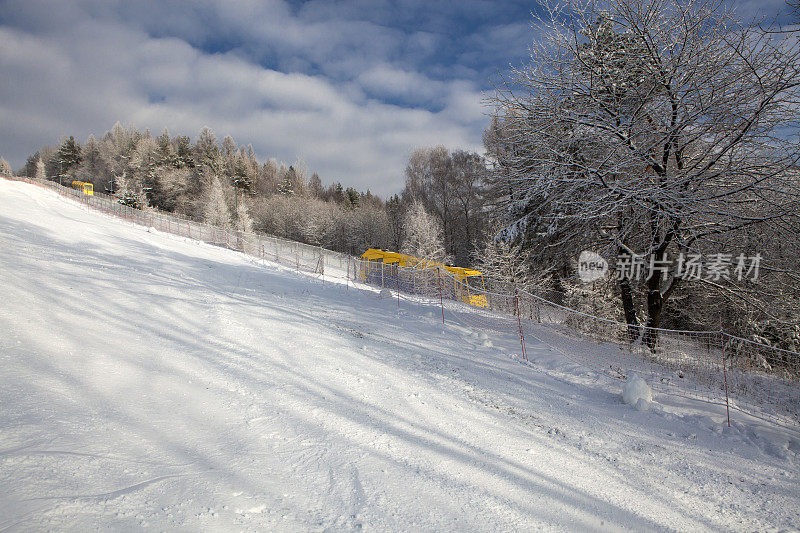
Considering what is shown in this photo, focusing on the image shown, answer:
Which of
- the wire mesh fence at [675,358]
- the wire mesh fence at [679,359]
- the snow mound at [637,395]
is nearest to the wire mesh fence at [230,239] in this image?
the wire mesh fence at [675,358]

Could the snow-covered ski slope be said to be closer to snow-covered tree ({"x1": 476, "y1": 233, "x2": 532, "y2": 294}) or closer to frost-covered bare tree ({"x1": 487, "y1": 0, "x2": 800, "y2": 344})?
frost-covered bare tree ({"x1": 487, "y1": 0, "x2": 800, "y2": 344})

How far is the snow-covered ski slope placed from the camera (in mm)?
2851

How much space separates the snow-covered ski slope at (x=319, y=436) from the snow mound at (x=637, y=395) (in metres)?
0.20

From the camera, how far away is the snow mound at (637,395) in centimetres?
586

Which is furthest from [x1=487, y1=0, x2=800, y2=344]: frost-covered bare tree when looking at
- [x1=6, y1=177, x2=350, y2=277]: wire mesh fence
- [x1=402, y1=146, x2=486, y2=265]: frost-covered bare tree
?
[x1=402, y1=146, x2=486, y2=265]: frost-covered bare tree

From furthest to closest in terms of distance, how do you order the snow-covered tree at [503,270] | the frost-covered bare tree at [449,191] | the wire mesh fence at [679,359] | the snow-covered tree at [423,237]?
the frost-covered bare tree at [449,191] → the snow-covered tree at [423,237] → the snow-covered tree at [503,270] → the wire mesh fence at [679,359]

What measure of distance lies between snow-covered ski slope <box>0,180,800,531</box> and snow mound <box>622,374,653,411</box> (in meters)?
0.20

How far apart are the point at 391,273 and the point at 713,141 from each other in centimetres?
1849

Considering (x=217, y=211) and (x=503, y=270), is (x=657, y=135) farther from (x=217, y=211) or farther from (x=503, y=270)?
(x=217, y=211)

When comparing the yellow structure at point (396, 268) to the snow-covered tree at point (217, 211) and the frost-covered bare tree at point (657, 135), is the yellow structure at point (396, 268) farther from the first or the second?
the snow-covered tree at point (217, 211)

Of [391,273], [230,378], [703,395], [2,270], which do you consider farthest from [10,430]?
[391,273]

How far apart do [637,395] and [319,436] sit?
515 centimetres

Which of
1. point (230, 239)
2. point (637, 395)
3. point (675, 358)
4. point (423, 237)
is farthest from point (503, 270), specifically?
point (230, 239)

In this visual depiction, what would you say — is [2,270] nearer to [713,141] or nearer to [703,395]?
[703,395]
